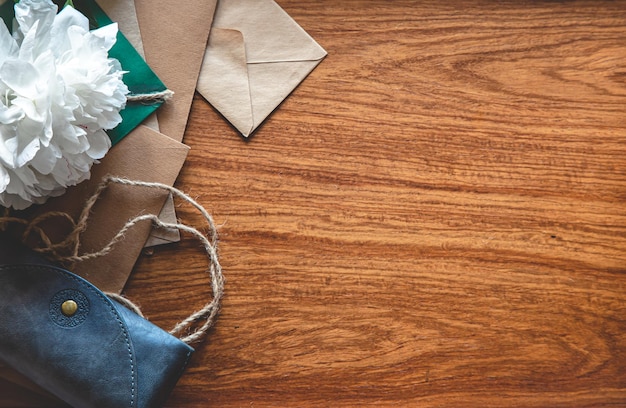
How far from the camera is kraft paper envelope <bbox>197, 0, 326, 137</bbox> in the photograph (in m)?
0.68

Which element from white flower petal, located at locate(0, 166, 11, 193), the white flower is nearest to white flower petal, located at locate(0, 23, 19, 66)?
the white flower

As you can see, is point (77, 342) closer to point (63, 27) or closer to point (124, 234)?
point (124, 234)

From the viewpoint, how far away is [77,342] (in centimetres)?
61

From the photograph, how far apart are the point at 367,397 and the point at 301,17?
48cm

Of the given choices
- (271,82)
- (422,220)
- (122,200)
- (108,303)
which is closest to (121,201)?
(122,200)

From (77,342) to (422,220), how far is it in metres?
0.42

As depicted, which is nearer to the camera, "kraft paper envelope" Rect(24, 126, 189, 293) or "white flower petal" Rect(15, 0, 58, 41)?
"white flower petal" Rect(15, 0, 58, 41)

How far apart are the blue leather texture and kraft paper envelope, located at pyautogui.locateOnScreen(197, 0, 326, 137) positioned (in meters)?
0.26

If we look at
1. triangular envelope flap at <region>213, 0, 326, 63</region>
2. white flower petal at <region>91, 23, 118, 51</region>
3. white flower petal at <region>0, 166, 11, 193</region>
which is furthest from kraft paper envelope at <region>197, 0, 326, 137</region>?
white flower petal at <region>0, 166, 11, 193</region>

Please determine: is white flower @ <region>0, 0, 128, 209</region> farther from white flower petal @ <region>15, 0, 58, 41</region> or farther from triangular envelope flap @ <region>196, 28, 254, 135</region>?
triangular envelope flap @ <region>196, 28, 254, 135</region>

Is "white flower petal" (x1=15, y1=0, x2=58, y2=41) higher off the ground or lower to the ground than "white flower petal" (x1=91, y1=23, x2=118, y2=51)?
higher

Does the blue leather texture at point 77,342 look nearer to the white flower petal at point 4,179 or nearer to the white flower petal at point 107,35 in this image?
the white flower petal at point 4,179

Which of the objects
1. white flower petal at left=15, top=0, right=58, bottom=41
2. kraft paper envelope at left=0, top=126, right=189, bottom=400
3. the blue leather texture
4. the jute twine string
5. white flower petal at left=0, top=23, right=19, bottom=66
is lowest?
the blue leather texture

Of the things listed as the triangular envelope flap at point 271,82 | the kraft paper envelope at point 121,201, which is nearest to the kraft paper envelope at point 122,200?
the kraft paper envelope at point 121,201
